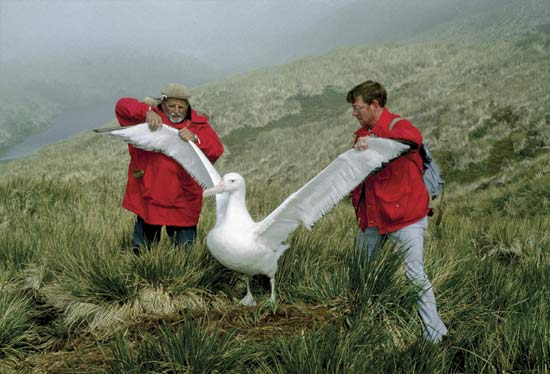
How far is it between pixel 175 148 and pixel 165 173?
0.31 metres

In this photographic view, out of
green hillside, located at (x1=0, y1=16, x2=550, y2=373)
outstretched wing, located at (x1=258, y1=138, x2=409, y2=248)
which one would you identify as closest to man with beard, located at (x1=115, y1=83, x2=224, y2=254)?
green hillside, located at (x1=0, y1=16, x2=550, y2=373)

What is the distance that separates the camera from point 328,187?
11.1 ft

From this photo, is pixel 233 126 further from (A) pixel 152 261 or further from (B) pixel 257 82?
(A) pixel 152 261

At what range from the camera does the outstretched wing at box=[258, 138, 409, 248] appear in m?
3.22

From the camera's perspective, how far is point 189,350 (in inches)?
110

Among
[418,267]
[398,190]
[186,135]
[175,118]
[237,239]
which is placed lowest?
[418,267]

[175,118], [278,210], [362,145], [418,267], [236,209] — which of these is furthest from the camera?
[175,118]

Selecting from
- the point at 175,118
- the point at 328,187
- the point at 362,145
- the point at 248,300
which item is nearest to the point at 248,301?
the point at 248,300

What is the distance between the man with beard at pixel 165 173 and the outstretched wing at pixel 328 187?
105 centimetres

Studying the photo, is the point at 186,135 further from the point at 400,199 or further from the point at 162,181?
the point at 400,199

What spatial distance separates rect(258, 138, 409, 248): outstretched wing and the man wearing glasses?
0.25m

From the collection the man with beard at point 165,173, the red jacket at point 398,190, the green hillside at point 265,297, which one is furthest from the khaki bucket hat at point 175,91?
Answer: the red jacket at point 398,190

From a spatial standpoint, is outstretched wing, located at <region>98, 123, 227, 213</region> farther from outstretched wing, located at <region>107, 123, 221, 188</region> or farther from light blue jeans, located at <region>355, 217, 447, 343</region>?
light blue jeans, located at <region>355, 217, 447, 343</region>

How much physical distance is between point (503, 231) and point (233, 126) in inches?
810
